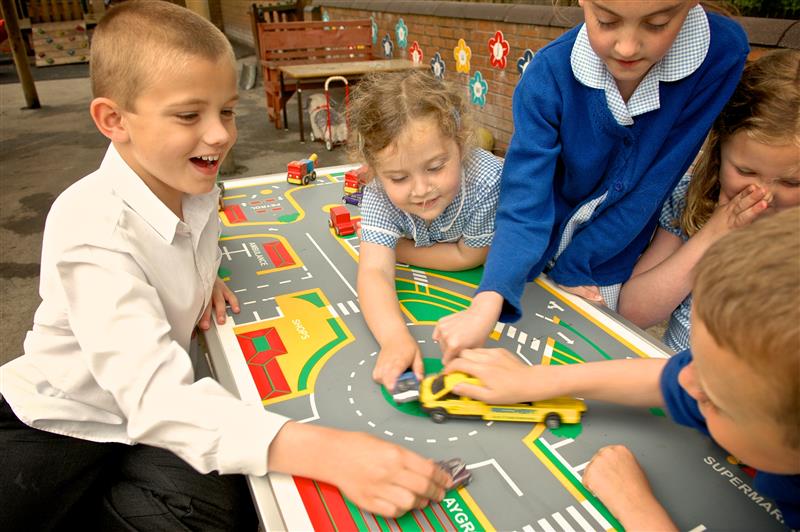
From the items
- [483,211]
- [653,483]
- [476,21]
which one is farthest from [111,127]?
[476,21]

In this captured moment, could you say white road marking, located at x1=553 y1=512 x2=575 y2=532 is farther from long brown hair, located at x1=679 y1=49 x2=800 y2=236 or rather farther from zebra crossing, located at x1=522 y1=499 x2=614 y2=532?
long brown hair, located at x1=679 y1=49 x2=800 y2=236

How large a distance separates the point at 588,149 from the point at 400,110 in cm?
38

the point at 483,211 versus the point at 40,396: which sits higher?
the point at 483,211

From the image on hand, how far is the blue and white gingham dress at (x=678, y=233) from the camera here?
3.96 ft

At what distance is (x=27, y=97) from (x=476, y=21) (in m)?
5.27

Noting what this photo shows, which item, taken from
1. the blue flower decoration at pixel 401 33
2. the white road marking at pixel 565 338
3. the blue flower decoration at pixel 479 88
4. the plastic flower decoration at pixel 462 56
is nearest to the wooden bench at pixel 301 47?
the blue flower decoration at pixel 401 33

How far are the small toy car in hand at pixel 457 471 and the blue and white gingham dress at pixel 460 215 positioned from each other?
1.93ft

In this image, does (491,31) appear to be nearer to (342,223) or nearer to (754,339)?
(342,223)

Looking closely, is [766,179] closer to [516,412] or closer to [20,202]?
[516,412]

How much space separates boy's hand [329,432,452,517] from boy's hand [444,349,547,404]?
15 centimetres

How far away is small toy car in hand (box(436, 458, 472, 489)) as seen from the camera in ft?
2.36

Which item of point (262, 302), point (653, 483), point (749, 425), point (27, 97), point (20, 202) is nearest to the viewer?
point (749, 425)

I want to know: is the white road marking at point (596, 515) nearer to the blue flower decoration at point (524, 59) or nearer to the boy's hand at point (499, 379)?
the boy's hand at point (499, 379)

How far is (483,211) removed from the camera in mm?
1264
